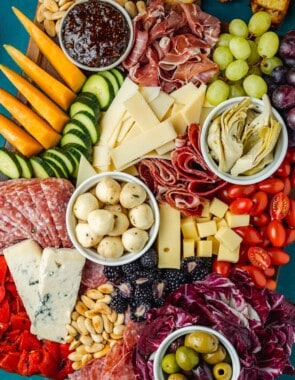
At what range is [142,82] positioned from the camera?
2.52 metres

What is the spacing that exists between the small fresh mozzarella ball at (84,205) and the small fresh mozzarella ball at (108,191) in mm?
27

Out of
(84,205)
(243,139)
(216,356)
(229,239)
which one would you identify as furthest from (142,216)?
(216,356)

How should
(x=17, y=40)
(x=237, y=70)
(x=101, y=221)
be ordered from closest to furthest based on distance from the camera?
(x=101, y=221)
(x=237, y=70)
(x=17, y=40)

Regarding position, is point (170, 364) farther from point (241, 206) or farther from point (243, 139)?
point (243, 139)

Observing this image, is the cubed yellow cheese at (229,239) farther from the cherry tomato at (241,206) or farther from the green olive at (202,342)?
the green olive at (202,342)

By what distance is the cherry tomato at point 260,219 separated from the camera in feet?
8.29

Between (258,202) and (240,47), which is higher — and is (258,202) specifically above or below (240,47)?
below

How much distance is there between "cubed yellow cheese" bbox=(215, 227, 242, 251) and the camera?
96.3 inches

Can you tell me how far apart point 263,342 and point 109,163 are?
0.79m

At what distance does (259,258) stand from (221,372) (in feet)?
1.54

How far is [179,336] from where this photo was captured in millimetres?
2219

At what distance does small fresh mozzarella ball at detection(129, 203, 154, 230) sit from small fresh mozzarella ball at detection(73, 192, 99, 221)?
123 mm

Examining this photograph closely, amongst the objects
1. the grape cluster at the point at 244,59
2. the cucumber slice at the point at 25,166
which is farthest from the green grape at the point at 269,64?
the cucumber slice at the point at 25,166

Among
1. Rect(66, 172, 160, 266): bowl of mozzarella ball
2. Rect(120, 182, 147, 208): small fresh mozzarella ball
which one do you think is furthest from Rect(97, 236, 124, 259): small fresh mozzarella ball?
Rect(120, 182, 147, 208): small fresh mozzarella ball
